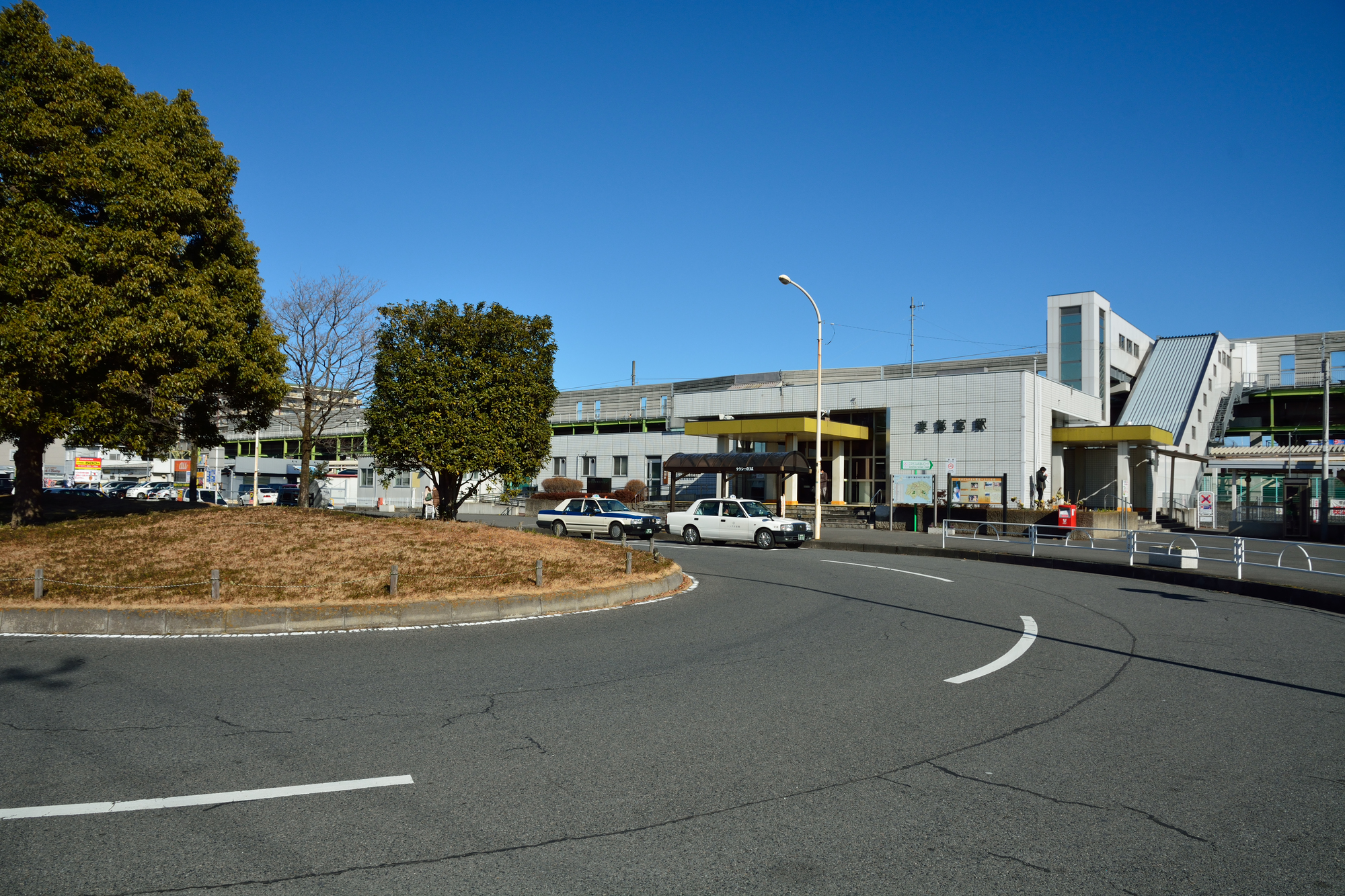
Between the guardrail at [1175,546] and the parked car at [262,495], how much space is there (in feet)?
140

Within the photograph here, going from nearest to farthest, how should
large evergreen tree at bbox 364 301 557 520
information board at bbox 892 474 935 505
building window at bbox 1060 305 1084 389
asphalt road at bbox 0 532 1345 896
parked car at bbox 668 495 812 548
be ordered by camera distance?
→ asphalt road at bbox 0 532 1345 896
large evergreen tree at bbox 364 301 557 520
parked car at bbox 668 495 812 548
information board at bbox 892 474 935 505
building window at bbox 1060 305 1084 389

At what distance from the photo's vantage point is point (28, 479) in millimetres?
18172

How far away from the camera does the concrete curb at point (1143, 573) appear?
45.6 feet

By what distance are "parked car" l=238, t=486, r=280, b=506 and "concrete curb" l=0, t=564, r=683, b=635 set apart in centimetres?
4504

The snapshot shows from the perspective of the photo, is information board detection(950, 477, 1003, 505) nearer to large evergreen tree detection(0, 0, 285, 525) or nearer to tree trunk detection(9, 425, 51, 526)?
large evergreen tree detection(0, 0, 285, 525)

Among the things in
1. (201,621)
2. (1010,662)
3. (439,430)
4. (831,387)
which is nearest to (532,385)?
(439,430)

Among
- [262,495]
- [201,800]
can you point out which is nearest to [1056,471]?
[201,800]

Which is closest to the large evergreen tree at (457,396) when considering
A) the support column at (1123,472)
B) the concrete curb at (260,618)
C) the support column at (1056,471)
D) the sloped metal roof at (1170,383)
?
the concrete curb at (260,618)

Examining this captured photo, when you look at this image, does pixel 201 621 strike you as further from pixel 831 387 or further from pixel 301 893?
pixel 831 387

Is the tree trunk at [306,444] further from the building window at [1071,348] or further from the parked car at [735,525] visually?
the building window at [1071,348]

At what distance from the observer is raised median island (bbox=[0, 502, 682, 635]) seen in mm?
10398

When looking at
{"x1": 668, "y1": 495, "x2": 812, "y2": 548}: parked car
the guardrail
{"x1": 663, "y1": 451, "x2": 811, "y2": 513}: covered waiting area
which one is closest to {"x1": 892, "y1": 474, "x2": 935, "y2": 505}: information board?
the guardrail

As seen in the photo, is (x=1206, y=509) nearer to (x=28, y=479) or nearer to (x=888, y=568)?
(x=888, y=568)

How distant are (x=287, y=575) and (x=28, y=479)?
32.0 feet
